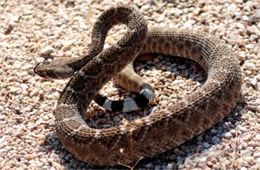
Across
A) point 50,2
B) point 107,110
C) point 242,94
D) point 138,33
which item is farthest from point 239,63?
point 50,2

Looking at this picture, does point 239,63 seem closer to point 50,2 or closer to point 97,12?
point 97,12

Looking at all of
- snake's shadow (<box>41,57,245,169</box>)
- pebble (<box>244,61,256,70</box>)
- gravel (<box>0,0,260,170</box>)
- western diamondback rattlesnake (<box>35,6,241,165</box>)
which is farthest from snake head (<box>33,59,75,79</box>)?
pebble (<box>244,61,256,70</box>)

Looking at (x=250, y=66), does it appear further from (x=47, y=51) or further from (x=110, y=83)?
(x=47, y=51)

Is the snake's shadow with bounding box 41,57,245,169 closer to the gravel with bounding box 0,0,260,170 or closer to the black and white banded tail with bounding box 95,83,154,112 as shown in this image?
the gravel with bounding box 0,0,260,170

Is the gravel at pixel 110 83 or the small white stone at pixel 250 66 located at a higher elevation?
the small white stone at pixel 250 66

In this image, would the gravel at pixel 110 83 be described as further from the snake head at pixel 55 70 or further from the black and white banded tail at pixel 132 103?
the snake head at pixel 55 70

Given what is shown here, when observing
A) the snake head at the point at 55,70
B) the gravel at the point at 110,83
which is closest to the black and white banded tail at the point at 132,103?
the gravel at the point at 110,83
